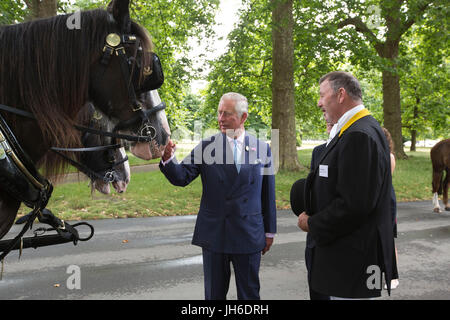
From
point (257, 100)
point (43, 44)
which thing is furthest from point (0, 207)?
point (257, 100)

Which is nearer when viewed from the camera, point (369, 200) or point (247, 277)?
point (369, 200)

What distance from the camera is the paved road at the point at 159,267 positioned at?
3.66m

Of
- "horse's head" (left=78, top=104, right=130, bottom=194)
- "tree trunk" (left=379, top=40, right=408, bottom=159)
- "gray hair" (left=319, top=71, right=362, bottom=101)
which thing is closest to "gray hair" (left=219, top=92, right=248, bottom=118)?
"gray hair" (left=319, top=71, right=362, bottom=101)

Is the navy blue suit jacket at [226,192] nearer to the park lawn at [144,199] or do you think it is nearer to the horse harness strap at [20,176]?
the horse harness strap at [20,176]

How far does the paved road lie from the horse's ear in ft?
9.04

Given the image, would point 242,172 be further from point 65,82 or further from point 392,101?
point 392,101

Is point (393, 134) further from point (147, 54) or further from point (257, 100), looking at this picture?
point (147, 54)

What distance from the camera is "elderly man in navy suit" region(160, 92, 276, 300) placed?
2.63 meters

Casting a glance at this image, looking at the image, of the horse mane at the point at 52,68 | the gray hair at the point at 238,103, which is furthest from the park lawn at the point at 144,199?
the horse mane at the point at 52,68

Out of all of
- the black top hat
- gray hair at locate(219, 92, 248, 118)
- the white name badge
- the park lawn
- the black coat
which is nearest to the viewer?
the black coat

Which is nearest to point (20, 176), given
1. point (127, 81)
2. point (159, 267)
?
point (127, 81)

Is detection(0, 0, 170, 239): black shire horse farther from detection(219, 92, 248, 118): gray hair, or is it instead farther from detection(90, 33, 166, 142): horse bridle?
detection(219, 92, 248, 118): gray hair

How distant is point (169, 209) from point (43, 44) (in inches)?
266
